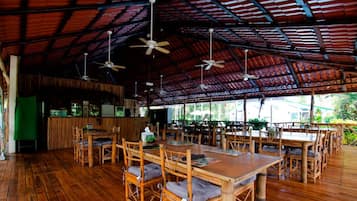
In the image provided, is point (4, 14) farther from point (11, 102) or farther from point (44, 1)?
point (11, 102)

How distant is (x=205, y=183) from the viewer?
234 cm

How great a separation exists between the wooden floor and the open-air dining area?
0.08 feet

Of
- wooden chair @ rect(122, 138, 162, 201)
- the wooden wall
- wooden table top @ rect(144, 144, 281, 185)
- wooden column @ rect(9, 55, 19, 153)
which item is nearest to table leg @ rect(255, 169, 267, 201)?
wooden table top @ rect(144, 144, 281, 185)

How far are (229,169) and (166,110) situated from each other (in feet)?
40.2

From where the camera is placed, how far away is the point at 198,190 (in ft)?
6.95

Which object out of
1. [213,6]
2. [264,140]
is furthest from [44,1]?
[264,140]

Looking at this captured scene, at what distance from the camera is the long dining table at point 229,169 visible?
1.85 m

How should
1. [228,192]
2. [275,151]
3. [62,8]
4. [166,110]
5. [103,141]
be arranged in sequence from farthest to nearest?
[166,110] < [103,141] < [275,151] < [62,8] < [228,192]

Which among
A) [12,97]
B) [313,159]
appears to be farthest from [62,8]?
[313,159]

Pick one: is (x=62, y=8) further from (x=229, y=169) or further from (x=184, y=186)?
(x=229, y=169)

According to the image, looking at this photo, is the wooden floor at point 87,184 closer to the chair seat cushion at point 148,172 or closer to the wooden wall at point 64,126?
the chair seat cushion at point 148,172

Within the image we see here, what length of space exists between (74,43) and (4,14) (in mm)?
4116

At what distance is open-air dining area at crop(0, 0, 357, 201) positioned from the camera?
281 cm

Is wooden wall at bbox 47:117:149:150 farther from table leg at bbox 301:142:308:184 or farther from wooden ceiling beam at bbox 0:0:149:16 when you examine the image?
table leg at bbox 301:142:308:184
